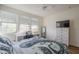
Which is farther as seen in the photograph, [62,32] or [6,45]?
[62,32]

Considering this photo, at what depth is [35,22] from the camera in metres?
1.89

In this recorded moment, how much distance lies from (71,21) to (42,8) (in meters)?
0.65

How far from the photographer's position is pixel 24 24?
1.88 metres

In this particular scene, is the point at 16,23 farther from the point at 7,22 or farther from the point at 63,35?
the point at 63,35

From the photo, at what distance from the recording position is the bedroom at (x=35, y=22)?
1769 millimetres

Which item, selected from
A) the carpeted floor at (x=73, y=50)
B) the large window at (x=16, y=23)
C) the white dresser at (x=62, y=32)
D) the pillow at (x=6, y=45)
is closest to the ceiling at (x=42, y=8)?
Answer: the large window at (x=16, y=23)

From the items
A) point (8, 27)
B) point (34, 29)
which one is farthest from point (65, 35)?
point (8, 27)

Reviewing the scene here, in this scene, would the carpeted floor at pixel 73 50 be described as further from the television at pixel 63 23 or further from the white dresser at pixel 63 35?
the television at pixel 63 23

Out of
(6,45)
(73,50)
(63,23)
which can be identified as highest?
(63,23)

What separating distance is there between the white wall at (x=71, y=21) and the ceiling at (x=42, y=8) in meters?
0.09

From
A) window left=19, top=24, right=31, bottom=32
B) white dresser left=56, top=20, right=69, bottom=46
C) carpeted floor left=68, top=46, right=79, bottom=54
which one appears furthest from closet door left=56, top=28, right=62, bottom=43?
window left=19, top=24, right=31, bottom=32

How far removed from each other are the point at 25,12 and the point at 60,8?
721 millimetres

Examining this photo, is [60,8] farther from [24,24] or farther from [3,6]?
[3,6]

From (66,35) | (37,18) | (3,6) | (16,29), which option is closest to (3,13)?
(3,6)
